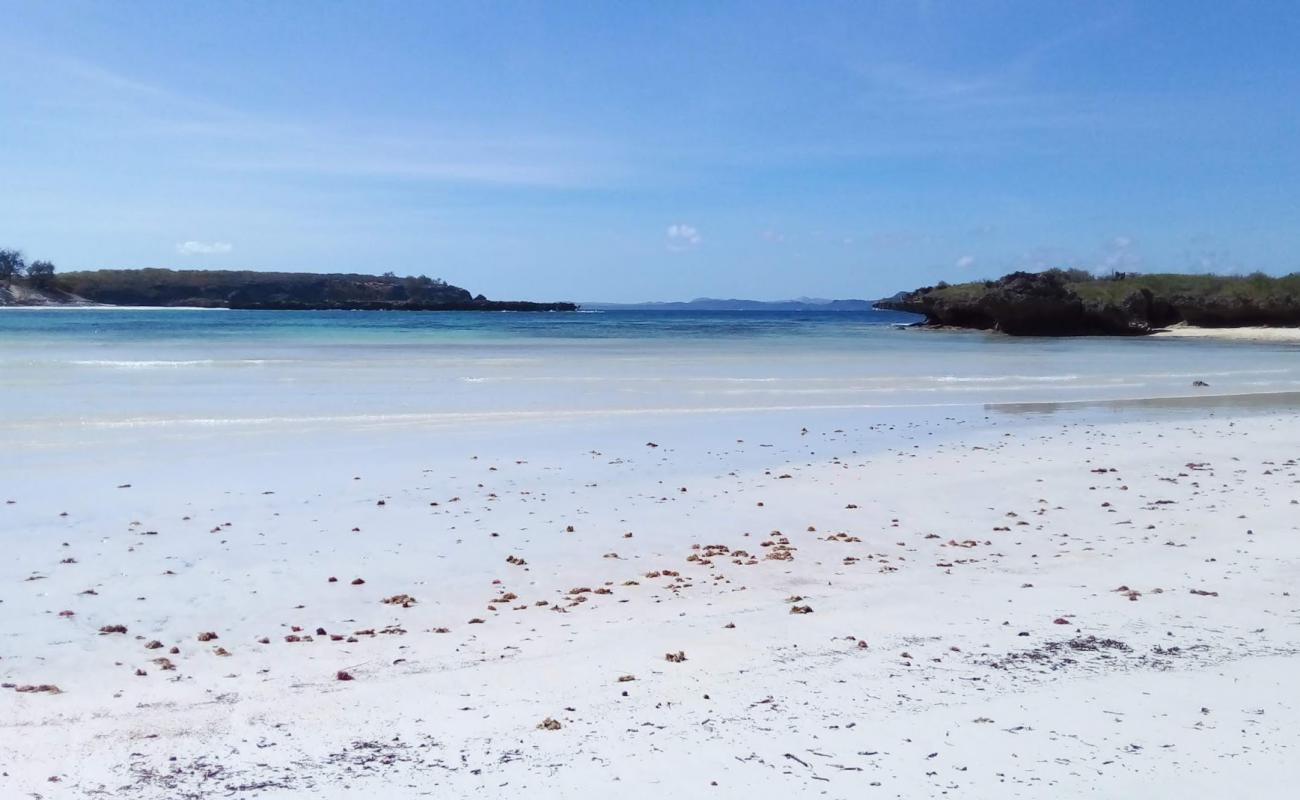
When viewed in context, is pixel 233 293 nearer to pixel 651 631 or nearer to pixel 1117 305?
pixel 1117 305

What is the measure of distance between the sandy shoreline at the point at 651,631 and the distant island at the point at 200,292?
517 feet

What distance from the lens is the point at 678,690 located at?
15.2ft

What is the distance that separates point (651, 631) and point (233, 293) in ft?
628

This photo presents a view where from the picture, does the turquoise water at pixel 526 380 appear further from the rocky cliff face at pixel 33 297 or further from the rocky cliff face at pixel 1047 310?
the rocky cliff face at pixel 33 297

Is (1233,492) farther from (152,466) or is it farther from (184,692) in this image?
(152,466)

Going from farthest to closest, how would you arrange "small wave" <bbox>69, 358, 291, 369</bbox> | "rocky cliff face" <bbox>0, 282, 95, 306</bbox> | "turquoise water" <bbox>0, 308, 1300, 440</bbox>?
"rocky cliff face" <bbox>0, 282, 95, 306</bbox>
"small wave" <bbox>69, 358, 291, 369</bbox>
"turquoise water" <bbox>0, 308, 1300, 440</bbox>

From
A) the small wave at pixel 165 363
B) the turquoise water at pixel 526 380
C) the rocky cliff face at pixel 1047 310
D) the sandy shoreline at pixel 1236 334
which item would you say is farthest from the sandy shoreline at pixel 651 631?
the rocky cliff face at pixel 1047 310

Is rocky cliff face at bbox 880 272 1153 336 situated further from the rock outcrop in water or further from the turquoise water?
the rock outcrop in water

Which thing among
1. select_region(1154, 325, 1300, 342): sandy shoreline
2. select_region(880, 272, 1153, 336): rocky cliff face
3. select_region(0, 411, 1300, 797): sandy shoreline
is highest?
select_region(880, 272, 1153, 336): rocky cliff face

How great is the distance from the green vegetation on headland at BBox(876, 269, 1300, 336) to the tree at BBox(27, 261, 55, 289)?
14209 centimetres

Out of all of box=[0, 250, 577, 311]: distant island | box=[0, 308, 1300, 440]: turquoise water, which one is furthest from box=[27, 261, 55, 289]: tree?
box=[0, 308, 1300, 440]: turquoise water

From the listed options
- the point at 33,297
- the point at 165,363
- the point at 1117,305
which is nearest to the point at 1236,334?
the point at 1117,305

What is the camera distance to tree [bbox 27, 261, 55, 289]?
6102 inches

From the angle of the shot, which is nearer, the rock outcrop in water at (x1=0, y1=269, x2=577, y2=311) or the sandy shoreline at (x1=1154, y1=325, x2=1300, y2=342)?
the sandy shoreline at (x1=1154, y1=325, x2=1300, y2=342)
